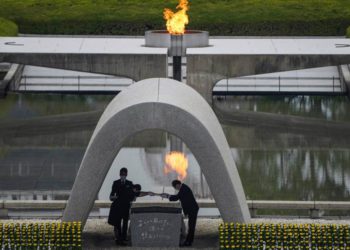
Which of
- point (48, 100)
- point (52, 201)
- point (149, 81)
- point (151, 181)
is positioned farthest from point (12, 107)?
point (149, 81)

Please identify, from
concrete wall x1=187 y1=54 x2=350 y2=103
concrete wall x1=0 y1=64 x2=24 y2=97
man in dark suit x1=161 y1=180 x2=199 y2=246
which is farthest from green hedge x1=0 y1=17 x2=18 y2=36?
man in dark suit x1=161 y1=180 x2=199 y2=246

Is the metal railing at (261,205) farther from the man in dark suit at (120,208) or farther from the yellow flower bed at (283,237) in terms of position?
the yellow flower bed at (283,237)

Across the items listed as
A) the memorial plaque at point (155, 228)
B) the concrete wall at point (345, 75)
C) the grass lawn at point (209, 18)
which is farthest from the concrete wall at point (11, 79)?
the memorial plaque at point (155, 228)

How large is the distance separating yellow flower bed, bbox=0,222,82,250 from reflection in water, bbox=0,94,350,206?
28.3 feet

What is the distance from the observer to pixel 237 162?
1746 inches

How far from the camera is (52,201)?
35.0m

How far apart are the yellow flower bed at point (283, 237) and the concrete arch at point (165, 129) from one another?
703mm

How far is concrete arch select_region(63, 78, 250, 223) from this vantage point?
2959 cm

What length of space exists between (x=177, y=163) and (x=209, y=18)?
25889mm

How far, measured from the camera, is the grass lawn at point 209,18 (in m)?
68.8

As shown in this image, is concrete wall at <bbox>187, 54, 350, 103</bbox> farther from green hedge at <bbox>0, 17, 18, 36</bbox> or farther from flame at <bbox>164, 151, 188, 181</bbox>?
green hedge at <bbox>0, 17, 18, 36</bbox>

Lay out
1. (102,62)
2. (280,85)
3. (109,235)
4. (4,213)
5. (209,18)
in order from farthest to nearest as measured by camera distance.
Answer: (209,18) < (280,85) < (102,62) < (4,213) < (109,235)

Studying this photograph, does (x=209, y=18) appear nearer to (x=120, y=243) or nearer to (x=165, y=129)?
(x=120, y=243)

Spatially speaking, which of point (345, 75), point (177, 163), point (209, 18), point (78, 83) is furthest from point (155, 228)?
point (209, 18)
